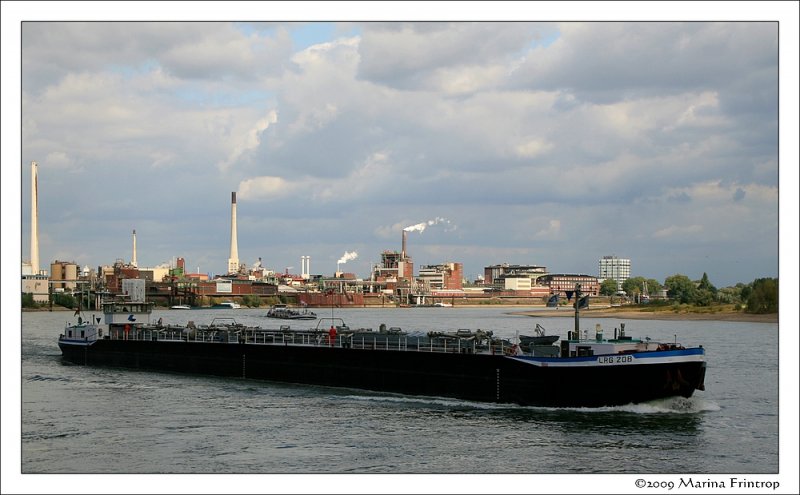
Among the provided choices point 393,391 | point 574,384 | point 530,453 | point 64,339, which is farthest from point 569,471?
point 64,339

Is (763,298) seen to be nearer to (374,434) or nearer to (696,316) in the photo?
(696,316)

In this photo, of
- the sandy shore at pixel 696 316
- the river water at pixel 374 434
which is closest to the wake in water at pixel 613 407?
the river water at pixel 374 434

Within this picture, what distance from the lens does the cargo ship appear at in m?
43.0

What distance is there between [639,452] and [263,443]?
14636 mm

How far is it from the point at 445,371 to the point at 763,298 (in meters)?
115

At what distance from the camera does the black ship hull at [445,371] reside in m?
42.9

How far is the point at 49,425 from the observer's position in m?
42.1

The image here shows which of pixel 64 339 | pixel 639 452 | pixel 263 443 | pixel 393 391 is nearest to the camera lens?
pixel 639 452

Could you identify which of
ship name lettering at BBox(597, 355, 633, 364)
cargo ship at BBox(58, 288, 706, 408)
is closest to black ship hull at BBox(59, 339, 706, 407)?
cargo ship at BBox(58, 288, 706, 408)

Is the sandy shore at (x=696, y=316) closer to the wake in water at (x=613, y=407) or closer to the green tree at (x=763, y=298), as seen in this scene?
the green tree at (x=763, y=298)

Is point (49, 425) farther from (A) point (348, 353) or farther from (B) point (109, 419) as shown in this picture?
(A) point (348, 353)

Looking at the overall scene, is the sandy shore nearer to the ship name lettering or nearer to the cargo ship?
the cargo ship

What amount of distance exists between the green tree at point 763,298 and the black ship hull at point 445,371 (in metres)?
107

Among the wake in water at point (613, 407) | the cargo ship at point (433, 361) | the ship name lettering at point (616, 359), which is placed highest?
the ship name lettering at point (616, 359)
